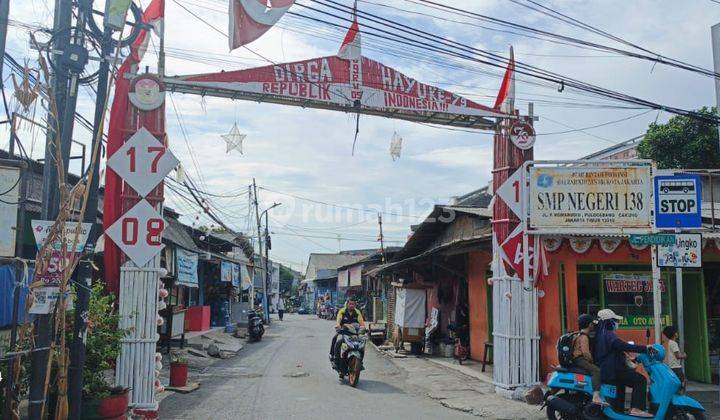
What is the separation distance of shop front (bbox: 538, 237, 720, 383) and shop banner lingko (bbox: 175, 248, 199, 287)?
11171mm

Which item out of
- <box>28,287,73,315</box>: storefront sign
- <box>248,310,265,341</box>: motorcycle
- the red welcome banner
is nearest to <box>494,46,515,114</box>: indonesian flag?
the red welcome banner

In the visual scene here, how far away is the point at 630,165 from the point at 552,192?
1.57 m

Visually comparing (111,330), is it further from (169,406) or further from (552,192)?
(552,192)

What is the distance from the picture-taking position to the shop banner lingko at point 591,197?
1155 centimetres

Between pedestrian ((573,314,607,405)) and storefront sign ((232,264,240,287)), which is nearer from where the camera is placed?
pedestrian ((573,314,607,405))

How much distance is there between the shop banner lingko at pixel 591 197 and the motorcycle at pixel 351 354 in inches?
178

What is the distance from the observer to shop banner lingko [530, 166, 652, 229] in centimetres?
1155

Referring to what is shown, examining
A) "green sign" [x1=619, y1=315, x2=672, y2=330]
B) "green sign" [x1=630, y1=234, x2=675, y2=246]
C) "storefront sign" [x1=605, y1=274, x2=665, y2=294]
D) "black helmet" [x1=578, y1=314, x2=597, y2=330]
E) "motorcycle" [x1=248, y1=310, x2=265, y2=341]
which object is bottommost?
"motorcycle" [x1=248, y1=310, x2=265, y2=341]

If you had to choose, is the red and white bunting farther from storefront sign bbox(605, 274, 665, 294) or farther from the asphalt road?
the asphalt road

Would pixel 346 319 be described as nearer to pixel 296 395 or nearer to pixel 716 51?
pixel 296 395

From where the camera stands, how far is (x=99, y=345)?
829 centimetres

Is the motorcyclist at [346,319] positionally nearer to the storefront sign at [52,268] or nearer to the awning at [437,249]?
the awning at [437,249]

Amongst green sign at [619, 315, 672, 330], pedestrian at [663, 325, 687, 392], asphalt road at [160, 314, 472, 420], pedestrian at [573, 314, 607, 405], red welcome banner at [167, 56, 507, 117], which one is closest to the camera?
pedestrian at [573, 314, 607, 405]

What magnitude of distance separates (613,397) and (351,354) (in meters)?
5.91
